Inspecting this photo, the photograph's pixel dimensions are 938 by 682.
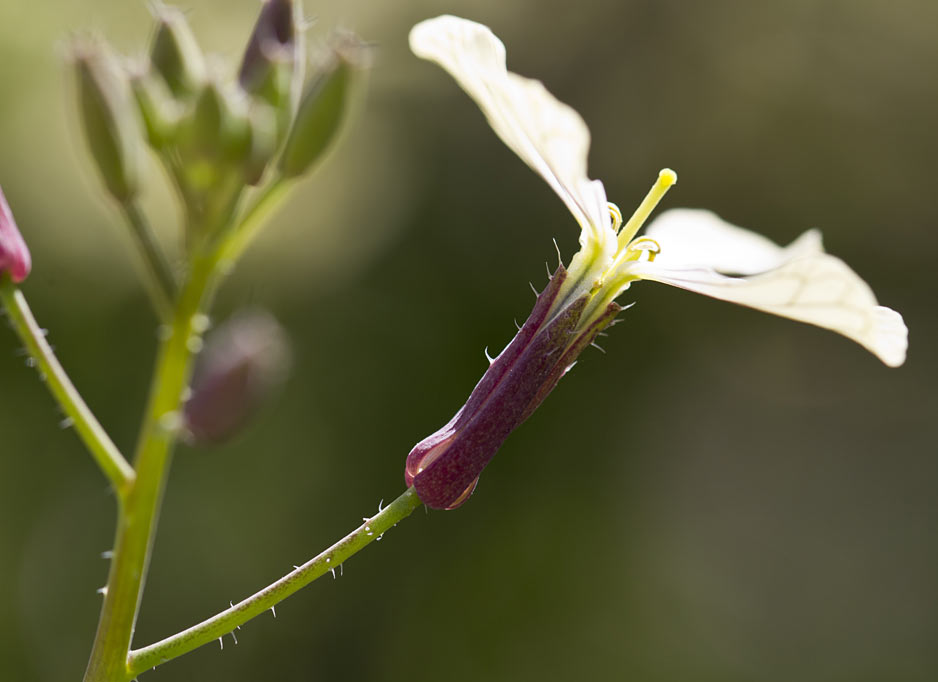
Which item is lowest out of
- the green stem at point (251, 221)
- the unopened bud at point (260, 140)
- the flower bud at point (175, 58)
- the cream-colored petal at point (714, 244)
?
the cream-colored petal at point (714, 244)

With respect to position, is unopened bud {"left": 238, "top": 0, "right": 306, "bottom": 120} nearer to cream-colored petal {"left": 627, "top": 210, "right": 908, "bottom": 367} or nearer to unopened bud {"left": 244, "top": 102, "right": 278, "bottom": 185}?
unopened bud {"left": 244, "top": 102, "right": 278, "bottom": 185}

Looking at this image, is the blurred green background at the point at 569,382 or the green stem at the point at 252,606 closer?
the green stem at the point at 252,606

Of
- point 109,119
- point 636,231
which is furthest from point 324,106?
point 636,231

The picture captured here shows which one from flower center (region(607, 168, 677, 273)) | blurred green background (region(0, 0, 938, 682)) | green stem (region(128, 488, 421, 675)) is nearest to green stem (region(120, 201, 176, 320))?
green stem (region(128, 488, 421, 675))

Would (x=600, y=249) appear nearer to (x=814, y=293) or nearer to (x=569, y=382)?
(x=814, y=293)

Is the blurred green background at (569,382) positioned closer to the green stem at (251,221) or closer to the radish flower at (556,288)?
the radish flower at (556,288)

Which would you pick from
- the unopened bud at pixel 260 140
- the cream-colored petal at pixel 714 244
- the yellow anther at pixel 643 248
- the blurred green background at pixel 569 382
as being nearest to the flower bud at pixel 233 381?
the unopened bud at pixel 260 140

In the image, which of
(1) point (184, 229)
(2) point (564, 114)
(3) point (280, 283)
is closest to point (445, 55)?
(2) point (564, 114)
